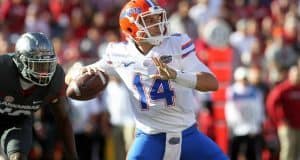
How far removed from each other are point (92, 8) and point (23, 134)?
7078 millimetres

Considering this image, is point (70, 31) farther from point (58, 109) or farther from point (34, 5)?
point (58, 109)

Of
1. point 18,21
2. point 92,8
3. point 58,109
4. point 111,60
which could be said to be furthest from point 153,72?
point 92,8

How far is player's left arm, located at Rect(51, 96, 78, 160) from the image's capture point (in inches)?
259

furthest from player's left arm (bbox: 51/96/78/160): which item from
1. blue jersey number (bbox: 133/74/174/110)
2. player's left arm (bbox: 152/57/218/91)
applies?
player's left arm (bbox: 152/57/218/91)

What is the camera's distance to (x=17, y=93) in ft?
21.3

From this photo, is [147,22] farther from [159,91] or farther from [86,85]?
[86,85]

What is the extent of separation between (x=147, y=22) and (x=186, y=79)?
548 millimetres

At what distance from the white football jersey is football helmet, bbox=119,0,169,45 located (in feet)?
0.33

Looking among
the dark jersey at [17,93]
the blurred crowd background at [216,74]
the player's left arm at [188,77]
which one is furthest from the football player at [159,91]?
the blurred crowd background at [216,74]

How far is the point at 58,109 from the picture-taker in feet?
21.6

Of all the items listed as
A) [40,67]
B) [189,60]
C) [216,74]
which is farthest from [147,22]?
[216,74]

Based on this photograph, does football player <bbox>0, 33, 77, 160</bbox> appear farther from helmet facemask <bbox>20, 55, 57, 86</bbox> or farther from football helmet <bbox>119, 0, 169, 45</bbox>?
football helmet <bbox>119, 0, 169, 45</bbox>

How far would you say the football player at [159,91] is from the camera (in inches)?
237

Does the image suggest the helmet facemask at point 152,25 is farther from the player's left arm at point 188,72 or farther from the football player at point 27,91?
the football player at point 27,91
